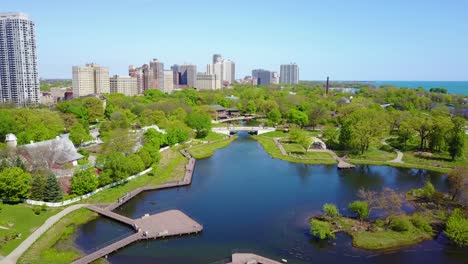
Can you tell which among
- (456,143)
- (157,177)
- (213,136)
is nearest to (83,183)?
(157,177)

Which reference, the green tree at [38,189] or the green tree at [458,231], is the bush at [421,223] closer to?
the green tree at [458,231]

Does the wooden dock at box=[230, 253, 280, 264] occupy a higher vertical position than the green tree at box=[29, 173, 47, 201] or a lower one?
lower

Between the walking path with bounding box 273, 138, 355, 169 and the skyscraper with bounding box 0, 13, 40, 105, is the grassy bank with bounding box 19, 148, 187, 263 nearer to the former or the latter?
the walking path with bounding box 273, 138, 355, 169

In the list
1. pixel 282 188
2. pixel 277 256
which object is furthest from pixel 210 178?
pixel 277 256

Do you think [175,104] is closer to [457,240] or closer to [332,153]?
[332,153]

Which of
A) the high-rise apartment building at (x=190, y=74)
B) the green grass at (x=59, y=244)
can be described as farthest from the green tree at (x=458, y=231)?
the high-rise apartment building at (x=190, y=74)

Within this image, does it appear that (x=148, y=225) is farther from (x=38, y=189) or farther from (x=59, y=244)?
(x=38, y=189)

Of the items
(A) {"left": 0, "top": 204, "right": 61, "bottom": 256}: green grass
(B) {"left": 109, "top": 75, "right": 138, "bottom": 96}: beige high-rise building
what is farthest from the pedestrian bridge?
(B) {"left": 109, "top": 75, "right": 138, "bottom": 96}: beige high-rise building
